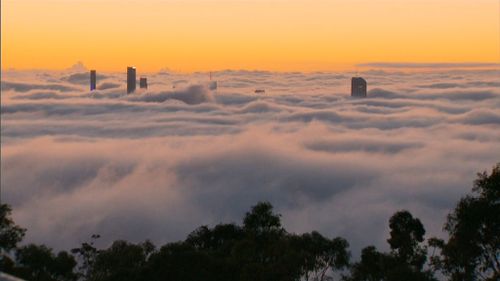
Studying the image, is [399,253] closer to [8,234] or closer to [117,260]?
[117,260]

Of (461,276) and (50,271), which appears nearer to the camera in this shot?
(461,276)

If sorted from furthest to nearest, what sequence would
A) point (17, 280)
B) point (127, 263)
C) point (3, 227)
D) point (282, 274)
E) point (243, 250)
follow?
point (127, 263) → point (243, 250) → point (282, 274) → point (3, 227) → point (17, 280)

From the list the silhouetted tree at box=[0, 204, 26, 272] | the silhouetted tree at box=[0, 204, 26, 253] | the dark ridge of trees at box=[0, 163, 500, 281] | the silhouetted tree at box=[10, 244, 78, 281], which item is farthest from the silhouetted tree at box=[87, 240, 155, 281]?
the silhouetted tree at box=[0, 204, 26, 253]

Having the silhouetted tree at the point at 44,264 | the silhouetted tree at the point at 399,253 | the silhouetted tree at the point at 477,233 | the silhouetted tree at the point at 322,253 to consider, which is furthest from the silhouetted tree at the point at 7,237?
the silhouetted tree at the point at 477,233

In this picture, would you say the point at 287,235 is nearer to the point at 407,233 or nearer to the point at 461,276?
the point at 407,233

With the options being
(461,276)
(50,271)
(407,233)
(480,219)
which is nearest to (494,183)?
(480,219)

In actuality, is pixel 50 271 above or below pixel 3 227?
below

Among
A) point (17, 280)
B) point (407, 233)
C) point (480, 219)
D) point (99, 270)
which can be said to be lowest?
point (99, 270)
